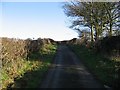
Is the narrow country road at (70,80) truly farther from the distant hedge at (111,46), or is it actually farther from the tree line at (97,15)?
the tree line at (97,15)

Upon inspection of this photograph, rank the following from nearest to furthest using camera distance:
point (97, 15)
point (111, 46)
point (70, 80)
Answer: point (70, 80) → point (111, 46) → point (97, 15)

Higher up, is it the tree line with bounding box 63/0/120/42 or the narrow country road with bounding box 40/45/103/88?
the tree line with bounding box 63/0/120/42

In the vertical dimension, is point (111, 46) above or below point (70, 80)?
above

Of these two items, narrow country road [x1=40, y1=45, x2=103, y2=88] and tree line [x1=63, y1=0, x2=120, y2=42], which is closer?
narrow country road [x1=40, y1=45, x2=103, y2=88]

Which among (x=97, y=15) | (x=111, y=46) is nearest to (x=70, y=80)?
(x=111, y=46)

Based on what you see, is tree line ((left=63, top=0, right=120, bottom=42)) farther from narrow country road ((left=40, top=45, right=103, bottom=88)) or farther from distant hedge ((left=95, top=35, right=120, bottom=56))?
narrow country road ((left=40, top=45, right=103, bottom=88))

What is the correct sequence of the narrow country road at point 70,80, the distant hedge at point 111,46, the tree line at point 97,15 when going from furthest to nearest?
the tree line at point 97,15, the distant hedge at point 111,46, the narrow country road at point 70,80

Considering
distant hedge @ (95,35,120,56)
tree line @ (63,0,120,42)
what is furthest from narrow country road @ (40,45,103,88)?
tree line @ (63,0,120,42)

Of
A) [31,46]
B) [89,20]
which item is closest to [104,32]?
[89,20]

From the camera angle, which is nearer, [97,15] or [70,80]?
[70,80]

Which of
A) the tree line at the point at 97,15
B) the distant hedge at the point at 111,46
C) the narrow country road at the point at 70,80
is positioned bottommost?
the narrow country road at the point at 70,80

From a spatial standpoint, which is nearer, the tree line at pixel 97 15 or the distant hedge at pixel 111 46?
the distant hedge at pixel 111 46

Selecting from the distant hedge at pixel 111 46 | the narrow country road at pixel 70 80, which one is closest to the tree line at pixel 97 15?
the distant hedge at pixel 111 46

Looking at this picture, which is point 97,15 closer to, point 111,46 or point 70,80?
point 111,46
